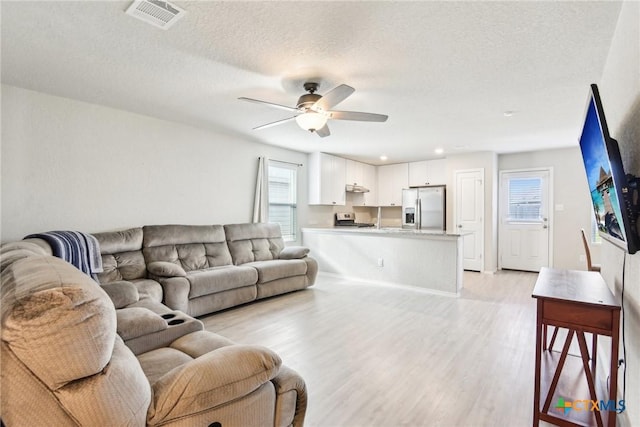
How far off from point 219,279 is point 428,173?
17.2ft

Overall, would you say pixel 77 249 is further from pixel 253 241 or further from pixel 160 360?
pixel 253 241

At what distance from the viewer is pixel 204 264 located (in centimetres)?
412

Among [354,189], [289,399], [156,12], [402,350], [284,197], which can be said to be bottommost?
[402,350]

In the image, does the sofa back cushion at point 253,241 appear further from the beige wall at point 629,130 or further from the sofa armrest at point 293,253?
the beige wall at point 629,130

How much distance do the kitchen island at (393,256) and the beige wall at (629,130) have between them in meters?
2.42

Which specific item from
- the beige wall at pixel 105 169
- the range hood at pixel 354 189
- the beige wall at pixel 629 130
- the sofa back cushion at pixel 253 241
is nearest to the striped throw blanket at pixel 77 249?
the beige wall at pixel 105 169

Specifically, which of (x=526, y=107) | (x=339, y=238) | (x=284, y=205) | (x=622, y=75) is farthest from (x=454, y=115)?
(x=284, y=205)

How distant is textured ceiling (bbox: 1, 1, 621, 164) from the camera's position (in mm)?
1855

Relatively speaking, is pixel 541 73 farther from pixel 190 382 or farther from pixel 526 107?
pixel 190 382

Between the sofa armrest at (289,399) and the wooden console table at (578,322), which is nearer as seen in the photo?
the sofa armrest at (289,399)

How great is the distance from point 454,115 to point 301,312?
300cm

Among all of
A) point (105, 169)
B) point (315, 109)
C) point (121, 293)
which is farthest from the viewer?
point (105, 169)

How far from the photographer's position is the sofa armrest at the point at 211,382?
1.11m

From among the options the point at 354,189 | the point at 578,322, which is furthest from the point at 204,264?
the point at 354,189
